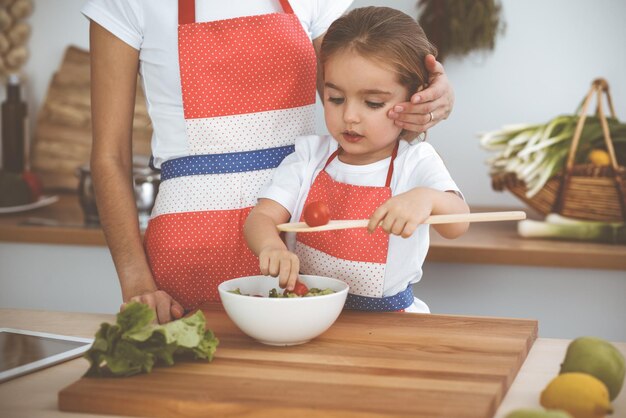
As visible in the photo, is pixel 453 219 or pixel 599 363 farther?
pixel 453 219

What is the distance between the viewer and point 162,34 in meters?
1.52

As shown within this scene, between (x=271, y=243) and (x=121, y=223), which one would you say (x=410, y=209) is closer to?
(x=271, y=243)

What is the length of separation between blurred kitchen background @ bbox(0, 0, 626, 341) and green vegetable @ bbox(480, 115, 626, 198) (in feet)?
0.93

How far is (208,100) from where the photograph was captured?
1547 mm

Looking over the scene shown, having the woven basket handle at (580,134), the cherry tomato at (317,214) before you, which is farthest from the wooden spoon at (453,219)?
the woven basket handle at (580,134)

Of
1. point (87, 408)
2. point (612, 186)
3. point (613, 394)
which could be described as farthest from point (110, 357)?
point (612, 186)

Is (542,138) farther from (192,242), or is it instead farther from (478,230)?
(192,242)

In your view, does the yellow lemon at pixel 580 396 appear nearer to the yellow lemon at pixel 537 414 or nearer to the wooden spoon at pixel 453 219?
the yellow lemon at pixel 537 414

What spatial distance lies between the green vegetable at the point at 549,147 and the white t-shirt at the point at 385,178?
1.08 m

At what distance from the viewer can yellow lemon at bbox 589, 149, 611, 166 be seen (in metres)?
2.42

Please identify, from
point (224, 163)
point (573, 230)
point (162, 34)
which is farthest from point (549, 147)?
point (162, 34)

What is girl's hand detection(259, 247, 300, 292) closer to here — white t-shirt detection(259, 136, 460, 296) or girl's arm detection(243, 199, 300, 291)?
girl's arm detection(243, 199, 300, 291)

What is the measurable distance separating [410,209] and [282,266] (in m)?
0.20

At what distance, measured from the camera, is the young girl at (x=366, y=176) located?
143 cm
